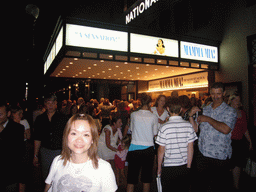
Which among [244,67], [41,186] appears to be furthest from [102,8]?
[41,186]

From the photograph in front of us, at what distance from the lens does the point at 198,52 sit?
11.2 meters

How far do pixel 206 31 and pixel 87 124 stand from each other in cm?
1270

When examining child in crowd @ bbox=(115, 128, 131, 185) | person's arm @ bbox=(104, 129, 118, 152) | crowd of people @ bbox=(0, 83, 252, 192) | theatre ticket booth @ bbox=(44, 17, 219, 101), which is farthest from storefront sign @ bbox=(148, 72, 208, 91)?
person's arm @ bbox=(104, 129, 118, 152)

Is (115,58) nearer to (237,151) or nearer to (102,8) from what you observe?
(237,151)

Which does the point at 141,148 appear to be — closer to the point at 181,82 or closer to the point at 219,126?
the point at 219,126

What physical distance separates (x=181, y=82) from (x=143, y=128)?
12.9 meters

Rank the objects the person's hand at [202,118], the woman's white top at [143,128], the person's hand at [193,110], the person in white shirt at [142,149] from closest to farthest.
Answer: the person's hand at [202,118] → the person's hand at [193,110] → the person in white shirt at [142,149] → the woman's white top at [143,128]

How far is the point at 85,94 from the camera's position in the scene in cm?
2216

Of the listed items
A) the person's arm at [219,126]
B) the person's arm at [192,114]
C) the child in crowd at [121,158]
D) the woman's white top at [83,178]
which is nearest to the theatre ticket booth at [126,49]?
the child in crowd at [121,158]

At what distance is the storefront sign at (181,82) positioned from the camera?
531 inches

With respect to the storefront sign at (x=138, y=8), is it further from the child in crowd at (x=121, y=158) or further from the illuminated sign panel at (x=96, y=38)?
the child in crowd at (x=121, y=158)

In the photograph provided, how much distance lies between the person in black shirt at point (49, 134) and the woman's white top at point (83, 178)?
5.72ft

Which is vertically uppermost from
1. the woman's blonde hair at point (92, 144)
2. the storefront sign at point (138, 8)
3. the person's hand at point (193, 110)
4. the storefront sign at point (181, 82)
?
the storefront sign at point (138, 8)

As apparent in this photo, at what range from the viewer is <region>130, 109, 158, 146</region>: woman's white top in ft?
12.2
